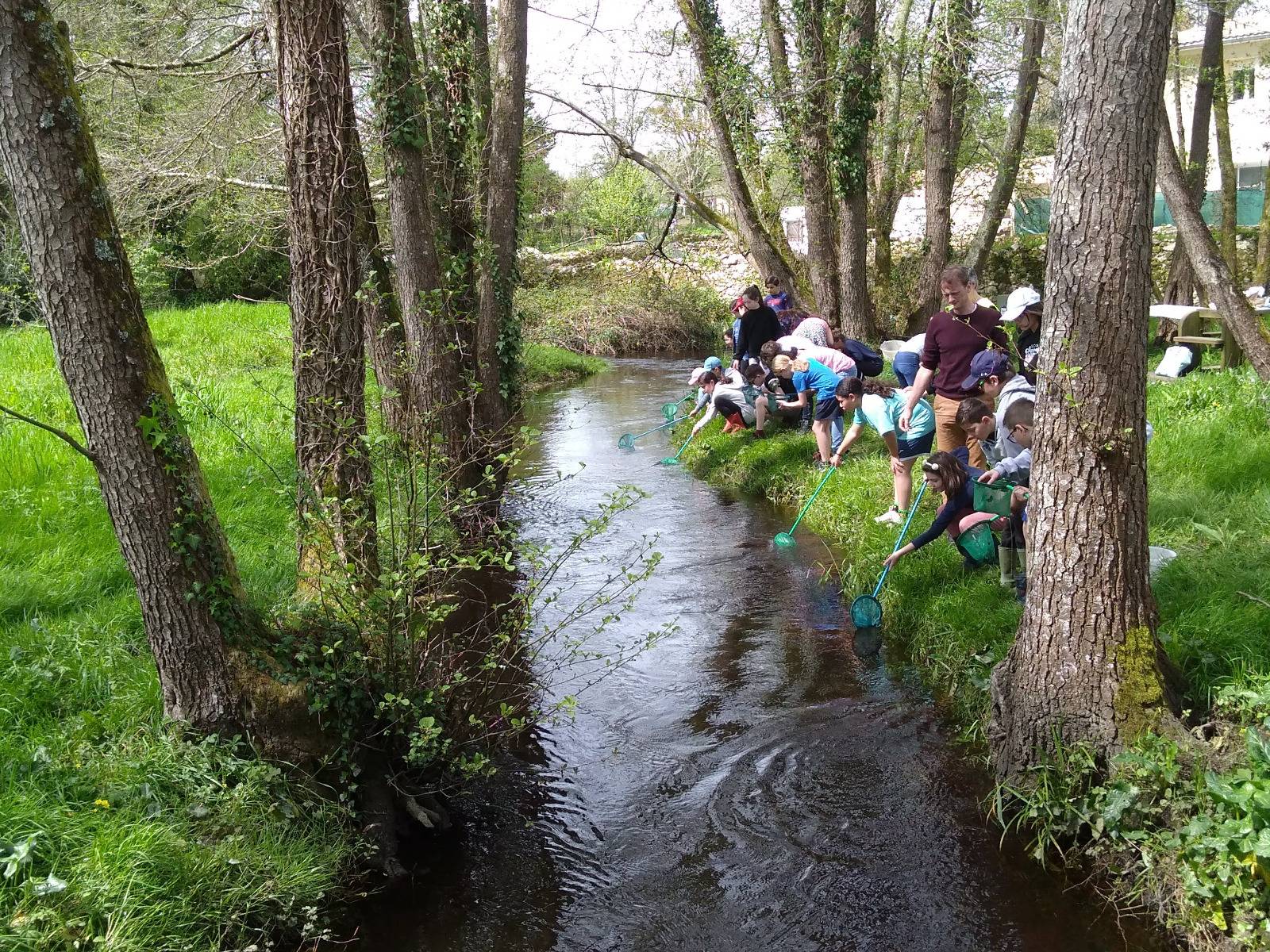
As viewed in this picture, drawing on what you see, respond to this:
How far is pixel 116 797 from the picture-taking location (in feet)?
12.6

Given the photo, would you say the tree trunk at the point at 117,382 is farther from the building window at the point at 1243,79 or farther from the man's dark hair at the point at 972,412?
the building window at the point at 1243,79

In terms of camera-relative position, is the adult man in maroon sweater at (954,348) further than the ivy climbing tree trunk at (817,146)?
No

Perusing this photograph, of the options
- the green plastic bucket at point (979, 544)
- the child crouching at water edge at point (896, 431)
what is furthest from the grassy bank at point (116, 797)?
the child crouching at water edge at point (896, 431)

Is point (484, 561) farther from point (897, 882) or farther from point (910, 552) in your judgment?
point (897, 882)

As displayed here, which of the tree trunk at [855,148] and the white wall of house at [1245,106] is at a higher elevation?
the white wall of house at [1245,106]

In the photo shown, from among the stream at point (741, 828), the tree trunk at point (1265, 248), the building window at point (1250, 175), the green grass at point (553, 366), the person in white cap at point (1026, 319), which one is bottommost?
the stream at point (741, 828)

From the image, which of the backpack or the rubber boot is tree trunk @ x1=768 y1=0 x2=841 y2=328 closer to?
the backpack

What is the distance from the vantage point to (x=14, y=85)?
354 cm

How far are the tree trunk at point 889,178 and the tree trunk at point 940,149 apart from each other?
0.76 metres

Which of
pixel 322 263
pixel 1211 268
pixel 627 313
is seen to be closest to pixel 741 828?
pixel 322 263

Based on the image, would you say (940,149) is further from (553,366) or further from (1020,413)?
(1020,413)

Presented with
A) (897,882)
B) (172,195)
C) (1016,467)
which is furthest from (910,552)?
(172,195)

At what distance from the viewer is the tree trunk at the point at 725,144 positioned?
13211mm

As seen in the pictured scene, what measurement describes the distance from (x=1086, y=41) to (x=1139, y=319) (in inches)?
45.1
